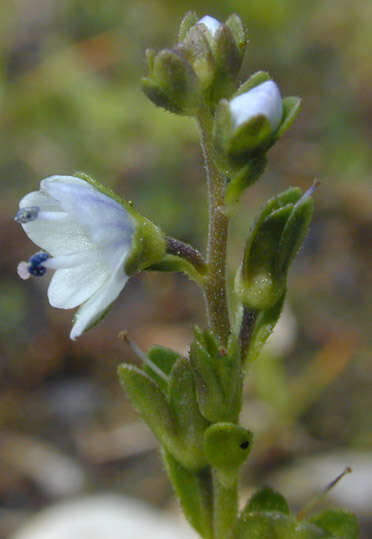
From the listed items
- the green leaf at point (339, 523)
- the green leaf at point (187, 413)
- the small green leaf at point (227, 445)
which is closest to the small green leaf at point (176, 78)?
the green leaf at point (187, 413)

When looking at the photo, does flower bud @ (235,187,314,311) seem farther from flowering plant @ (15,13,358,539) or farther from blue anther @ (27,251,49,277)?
blue anther @ (27,251,49,277)

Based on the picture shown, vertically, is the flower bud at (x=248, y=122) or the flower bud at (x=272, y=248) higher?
the flower bud at (x=248, y=122)

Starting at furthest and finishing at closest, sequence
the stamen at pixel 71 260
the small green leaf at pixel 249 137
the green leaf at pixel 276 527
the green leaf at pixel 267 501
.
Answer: the green leaf at pixel 267 501 < the green leaf at pixel 276 527 < the stamen at pixel 71 260 < the small green leaf at pixel 249 137

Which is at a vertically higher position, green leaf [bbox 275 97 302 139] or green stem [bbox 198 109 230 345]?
green leaf [bbox 275 97 302 139]

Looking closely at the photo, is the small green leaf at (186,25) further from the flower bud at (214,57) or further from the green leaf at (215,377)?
the green leaf at (215,377)

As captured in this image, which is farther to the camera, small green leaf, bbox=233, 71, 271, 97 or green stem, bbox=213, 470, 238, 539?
green stem, bbox=213, 470, 238, 539

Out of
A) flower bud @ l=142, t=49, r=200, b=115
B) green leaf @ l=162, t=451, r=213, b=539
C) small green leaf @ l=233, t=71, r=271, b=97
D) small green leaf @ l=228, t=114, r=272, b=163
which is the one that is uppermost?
flower bud @ l=142, t=49, r=200, b=115

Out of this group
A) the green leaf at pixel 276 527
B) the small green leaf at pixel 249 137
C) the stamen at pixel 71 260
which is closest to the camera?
the small green leaf at pixel 249 137

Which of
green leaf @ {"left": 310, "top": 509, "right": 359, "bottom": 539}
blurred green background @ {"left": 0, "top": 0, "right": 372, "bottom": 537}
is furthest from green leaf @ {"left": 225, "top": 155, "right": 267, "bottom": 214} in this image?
blurred green background @ {"left": 0, "top": 0, "right": 372, "bottom": 537}
